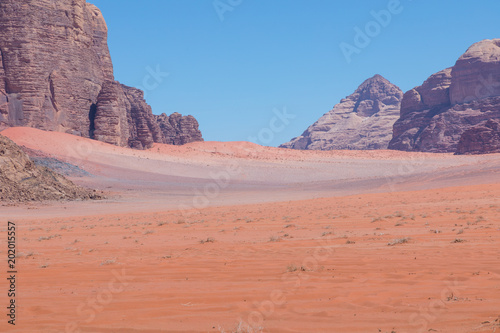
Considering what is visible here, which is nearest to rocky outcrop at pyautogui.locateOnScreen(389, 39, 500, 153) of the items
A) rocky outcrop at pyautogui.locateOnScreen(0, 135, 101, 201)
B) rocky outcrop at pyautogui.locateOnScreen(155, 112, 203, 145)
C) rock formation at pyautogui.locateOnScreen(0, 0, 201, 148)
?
rocky outcrop at pyautogui.locateOnScreen(155, 112, 203, 145)

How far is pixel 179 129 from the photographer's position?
3875 inches

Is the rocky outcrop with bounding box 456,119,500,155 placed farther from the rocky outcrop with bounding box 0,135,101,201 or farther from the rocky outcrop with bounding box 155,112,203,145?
the rocky outcrop with bounding box 0,135,101,201

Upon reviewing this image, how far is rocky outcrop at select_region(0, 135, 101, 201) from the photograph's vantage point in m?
29.6

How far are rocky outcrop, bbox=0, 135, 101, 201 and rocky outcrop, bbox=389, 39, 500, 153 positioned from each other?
102 metres

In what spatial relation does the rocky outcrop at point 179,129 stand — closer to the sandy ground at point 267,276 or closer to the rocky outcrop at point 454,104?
the rocky outcrop at point 454,104

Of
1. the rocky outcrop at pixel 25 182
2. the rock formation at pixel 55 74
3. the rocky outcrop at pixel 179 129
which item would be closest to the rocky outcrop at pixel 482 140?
the rocky outcrop at pixel 179 129

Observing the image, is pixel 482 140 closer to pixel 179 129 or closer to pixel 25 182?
pixel 179 129

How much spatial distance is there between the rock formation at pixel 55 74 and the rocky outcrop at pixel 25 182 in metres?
27.8

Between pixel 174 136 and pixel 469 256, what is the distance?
9118cm

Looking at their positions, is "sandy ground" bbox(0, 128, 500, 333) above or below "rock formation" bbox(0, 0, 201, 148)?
below

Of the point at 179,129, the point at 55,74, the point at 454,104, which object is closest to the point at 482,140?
the point at 454,104

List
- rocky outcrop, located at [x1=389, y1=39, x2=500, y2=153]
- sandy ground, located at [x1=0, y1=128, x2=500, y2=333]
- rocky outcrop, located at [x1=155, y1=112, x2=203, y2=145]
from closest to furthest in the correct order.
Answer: sandy ground, located at [x1=0, y1=128, x2=500, y2=333], rocky outcrop, located at [x1=155, y1=112, x2=203, y2=145], rocky outcrop, located at [x1=389, y1=39, x2=500, y2=153]

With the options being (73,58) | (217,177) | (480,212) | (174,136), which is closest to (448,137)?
(174,136)

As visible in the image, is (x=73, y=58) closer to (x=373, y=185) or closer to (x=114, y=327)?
(x=373, y=185)
